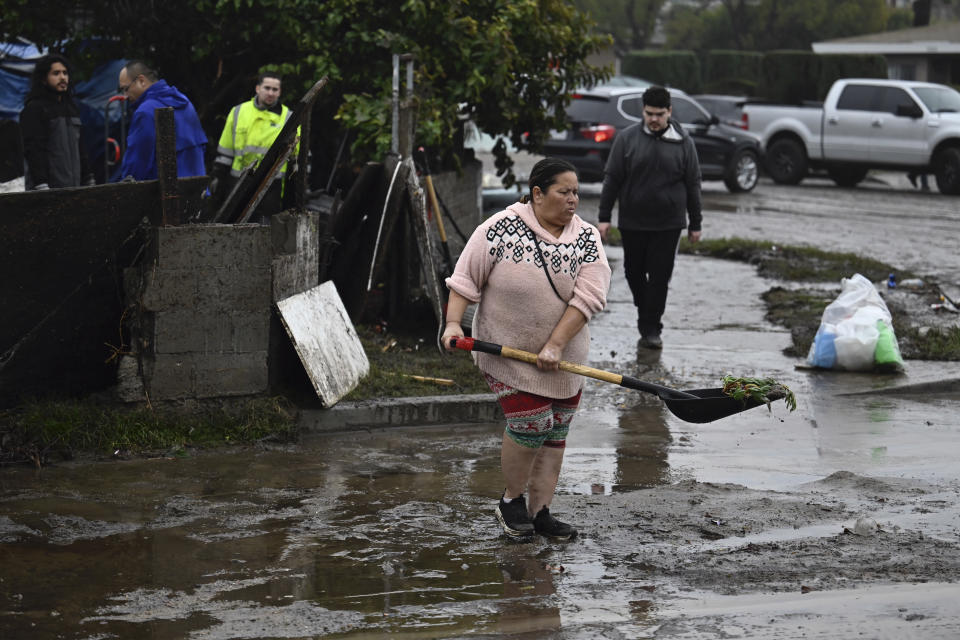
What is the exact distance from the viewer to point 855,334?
905 centimetres

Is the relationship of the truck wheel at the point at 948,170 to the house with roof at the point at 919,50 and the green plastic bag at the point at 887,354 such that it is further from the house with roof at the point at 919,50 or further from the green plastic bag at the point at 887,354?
the house with roof at the point at 919,50

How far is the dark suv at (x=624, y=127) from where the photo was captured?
838 inches

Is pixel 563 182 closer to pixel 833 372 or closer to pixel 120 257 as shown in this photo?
pixel 120 257

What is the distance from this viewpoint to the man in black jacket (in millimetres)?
9805

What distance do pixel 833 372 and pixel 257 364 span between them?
4142 millimetres

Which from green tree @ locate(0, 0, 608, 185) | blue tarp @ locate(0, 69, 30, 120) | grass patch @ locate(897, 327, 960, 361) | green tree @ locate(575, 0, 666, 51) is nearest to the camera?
grass patch @ locate(897, 327, 960, 361)

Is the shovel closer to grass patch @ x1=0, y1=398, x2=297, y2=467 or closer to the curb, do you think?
the curb

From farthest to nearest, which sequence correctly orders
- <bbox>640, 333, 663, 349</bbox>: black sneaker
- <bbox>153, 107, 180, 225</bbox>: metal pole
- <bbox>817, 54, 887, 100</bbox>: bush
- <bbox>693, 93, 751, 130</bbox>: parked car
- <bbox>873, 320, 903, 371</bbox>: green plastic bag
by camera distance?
<bbox>817, 54, 887, 100</bbox>: bush, <bbox>693, 93, 751, 130</bbox>: parked car, <bbox>640, 333, 663, 349</bbox>: black sneaker, <bbox>873, 320, 903, 371</bbox>: green plastic bag, <bbox>153, 107, 180, 225</bbox>: metal pole

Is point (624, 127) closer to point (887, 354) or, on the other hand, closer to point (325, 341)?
point (887, 354)

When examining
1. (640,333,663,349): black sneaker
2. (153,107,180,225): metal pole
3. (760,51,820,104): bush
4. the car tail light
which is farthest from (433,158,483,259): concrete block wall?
(760,51,820,104): bush

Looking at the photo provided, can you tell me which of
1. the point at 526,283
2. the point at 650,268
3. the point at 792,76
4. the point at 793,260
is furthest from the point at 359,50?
the point at 792,76

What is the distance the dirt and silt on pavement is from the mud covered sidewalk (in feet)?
0.04

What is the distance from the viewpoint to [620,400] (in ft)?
27.7

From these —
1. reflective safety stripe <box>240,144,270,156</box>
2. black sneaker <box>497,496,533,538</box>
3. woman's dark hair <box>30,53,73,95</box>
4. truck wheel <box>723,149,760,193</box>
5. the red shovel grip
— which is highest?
woman's dark hair <box>30,53,73,95</box>
